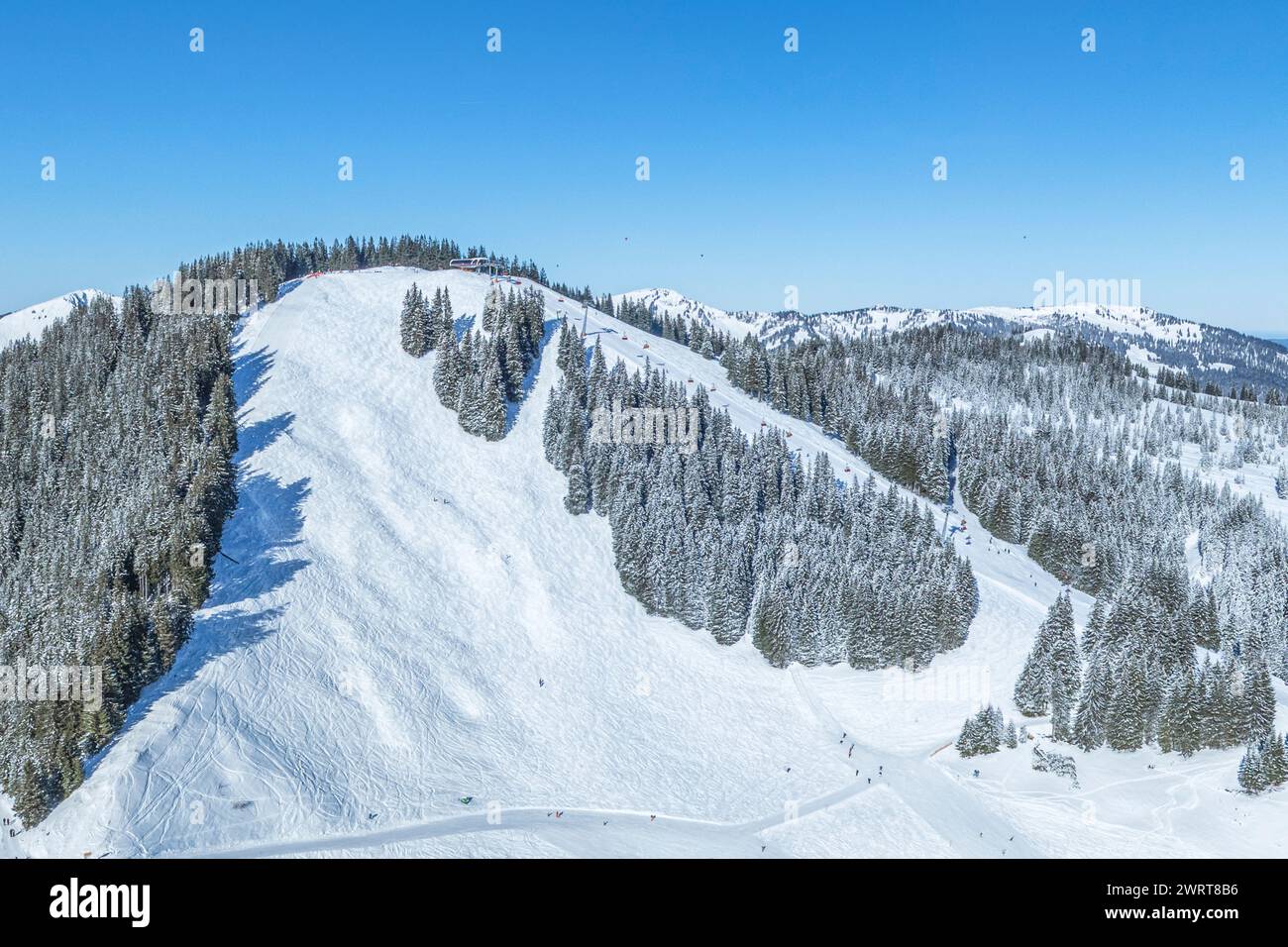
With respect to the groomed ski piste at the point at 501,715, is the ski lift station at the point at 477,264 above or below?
above

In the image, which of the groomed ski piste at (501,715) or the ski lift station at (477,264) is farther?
the ski lift station at (477,264)

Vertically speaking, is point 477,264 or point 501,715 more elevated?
point 477,264

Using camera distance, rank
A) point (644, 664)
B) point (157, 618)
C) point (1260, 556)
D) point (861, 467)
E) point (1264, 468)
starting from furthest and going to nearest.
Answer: point (1264, 468) → point (861, 467) → point (1260, 556) → point (644, 664) → point (157, 618)

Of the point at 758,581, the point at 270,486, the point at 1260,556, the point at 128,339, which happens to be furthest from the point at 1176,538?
the point at 128,339

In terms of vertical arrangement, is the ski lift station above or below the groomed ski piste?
above

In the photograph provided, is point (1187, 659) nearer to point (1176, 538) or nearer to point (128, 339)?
point (1176, 538)

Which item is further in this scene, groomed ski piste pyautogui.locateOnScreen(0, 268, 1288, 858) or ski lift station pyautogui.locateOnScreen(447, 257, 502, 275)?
ski lift station pyautogui.locateOnScreen(447, 257, 502, 275)

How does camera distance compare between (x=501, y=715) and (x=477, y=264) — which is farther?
(x=477, y=264)
